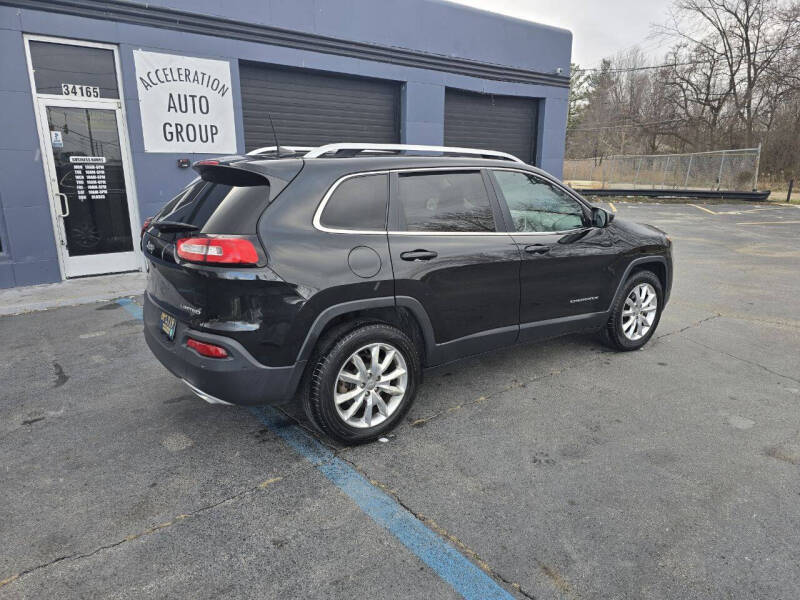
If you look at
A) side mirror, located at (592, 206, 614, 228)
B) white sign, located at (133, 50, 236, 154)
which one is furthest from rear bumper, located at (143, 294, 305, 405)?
white sign, located at (133, 50, 236, 154)

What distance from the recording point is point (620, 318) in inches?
192

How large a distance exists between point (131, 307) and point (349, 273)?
451cm

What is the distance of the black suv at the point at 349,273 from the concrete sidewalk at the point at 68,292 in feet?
13.0

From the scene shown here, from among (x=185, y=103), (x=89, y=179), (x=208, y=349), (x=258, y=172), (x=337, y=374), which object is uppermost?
(x=185, y=103)

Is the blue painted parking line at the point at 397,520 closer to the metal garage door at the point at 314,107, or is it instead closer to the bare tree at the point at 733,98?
the metal garage door at the point at 314,107

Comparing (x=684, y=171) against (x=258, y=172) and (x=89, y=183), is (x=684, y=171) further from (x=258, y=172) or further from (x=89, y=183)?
(x=258, y=172)

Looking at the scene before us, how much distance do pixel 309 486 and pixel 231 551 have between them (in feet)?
1.89

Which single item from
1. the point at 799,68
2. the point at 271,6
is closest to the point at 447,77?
the point at 271,6

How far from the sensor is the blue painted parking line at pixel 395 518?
2279 mm

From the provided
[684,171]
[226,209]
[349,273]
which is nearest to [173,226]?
[226,209]

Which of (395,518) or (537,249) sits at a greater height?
(537,249)

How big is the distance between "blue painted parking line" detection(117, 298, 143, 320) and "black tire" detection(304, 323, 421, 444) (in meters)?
3.83

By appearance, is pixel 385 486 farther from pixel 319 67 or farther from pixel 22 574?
pixel 319 67

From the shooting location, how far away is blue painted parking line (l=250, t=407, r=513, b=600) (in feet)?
7.47
